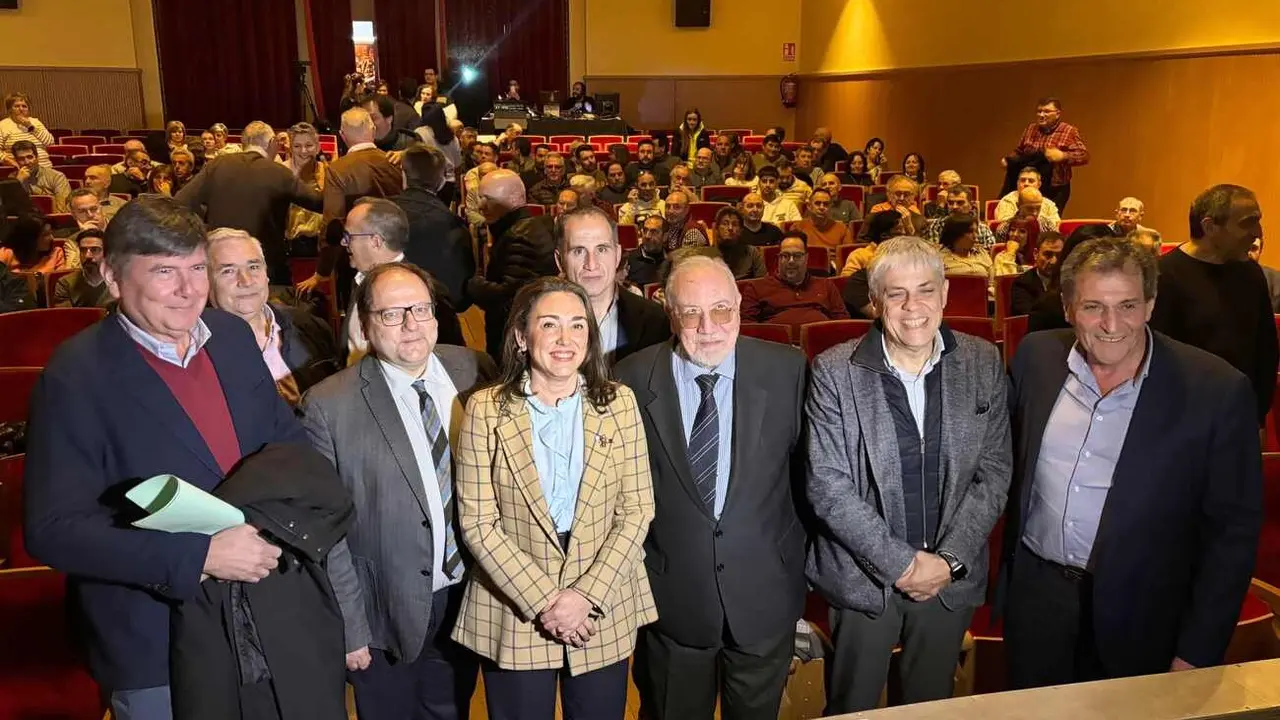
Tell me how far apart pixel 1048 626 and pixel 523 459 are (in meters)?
1.18

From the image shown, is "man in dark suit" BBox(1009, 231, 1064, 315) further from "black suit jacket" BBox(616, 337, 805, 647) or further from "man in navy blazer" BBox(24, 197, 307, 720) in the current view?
"man in navy blazer" BBox(24, 197, 307, 720)

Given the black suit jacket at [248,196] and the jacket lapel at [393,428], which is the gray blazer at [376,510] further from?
the black suit jacket at [248,196]

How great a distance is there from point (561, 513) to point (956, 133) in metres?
10.7

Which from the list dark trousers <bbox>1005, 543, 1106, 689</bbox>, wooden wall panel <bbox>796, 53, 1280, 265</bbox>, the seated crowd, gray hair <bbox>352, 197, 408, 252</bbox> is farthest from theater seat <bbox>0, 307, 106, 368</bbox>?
wooden wall panel <bbox>796, 53, 1280, 265</bbox>

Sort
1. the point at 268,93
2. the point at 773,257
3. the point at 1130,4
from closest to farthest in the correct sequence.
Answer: the point at 773,257 → the point at 1130,4 → the point at 268,93

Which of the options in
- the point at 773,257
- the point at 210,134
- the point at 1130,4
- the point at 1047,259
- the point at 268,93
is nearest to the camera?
the point at 1047,259

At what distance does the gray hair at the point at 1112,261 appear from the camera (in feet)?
6.40

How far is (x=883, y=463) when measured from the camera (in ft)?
6.66

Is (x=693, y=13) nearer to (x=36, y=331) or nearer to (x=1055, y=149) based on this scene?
(x=1055, y=149)

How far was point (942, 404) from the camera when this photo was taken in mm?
2037

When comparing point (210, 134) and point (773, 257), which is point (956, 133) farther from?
point (210, 134)

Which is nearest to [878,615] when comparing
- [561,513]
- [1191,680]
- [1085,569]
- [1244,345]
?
[1085,569]

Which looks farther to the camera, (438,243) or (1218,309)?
(438,243)

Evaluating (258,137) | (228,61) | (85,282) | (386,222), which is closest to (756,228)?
(258,137)
